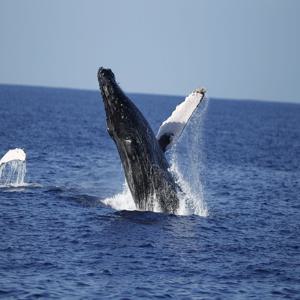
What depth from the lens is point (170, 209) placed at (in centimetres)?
2602

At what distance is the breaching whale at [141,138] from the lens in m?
22.6

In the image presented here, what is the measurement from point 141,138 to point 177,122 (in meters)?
1.30

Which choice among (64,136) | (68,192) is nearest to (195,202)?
(68,192)

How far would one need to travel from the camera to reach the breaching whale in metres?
22.6

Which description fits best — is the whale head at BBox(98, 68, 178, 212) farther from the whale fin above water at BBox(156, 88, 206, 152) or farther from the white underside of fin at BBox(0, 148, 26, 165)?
the white underside of fin at BBox(0, 148, 26, 165)

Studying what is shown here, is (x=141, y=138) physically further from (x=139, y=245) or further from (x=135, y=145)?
(x=139, y=245)

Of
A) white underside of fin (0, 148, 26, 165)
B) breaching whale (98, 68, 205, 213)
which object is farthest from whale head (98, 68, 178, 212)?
white underside of fin (0, 148, 26, 165)

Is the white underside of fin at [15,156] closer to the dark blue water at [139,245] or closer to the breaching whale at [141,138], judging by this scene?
the dark blue water at [139,245]

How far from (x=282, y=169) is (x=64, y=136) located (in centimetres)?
2560

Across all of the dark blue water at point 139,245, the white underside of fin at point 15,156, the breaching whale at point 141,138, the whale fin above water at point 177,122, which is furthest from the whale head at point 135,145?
the white underside of fin at point 15,156

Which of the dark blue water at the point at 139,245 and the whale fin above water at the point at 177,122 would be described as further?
the whale fin above water at the point at 177,122

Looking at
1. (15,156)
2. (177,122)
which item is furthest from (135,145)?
(15,156)

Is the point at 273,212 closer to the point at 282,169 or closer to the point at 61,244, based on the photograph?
the point at 61,244

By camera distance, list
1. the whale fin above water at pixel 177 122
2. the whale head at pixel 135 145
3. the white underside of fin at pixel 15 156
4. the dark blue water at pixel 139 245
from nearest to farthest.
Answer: the dark blue water at pixel 139 245 < the whale head at pixel 135 145 < the whale fin above water at pixel 177 122 < the white underside of fin at pixel 15 156
